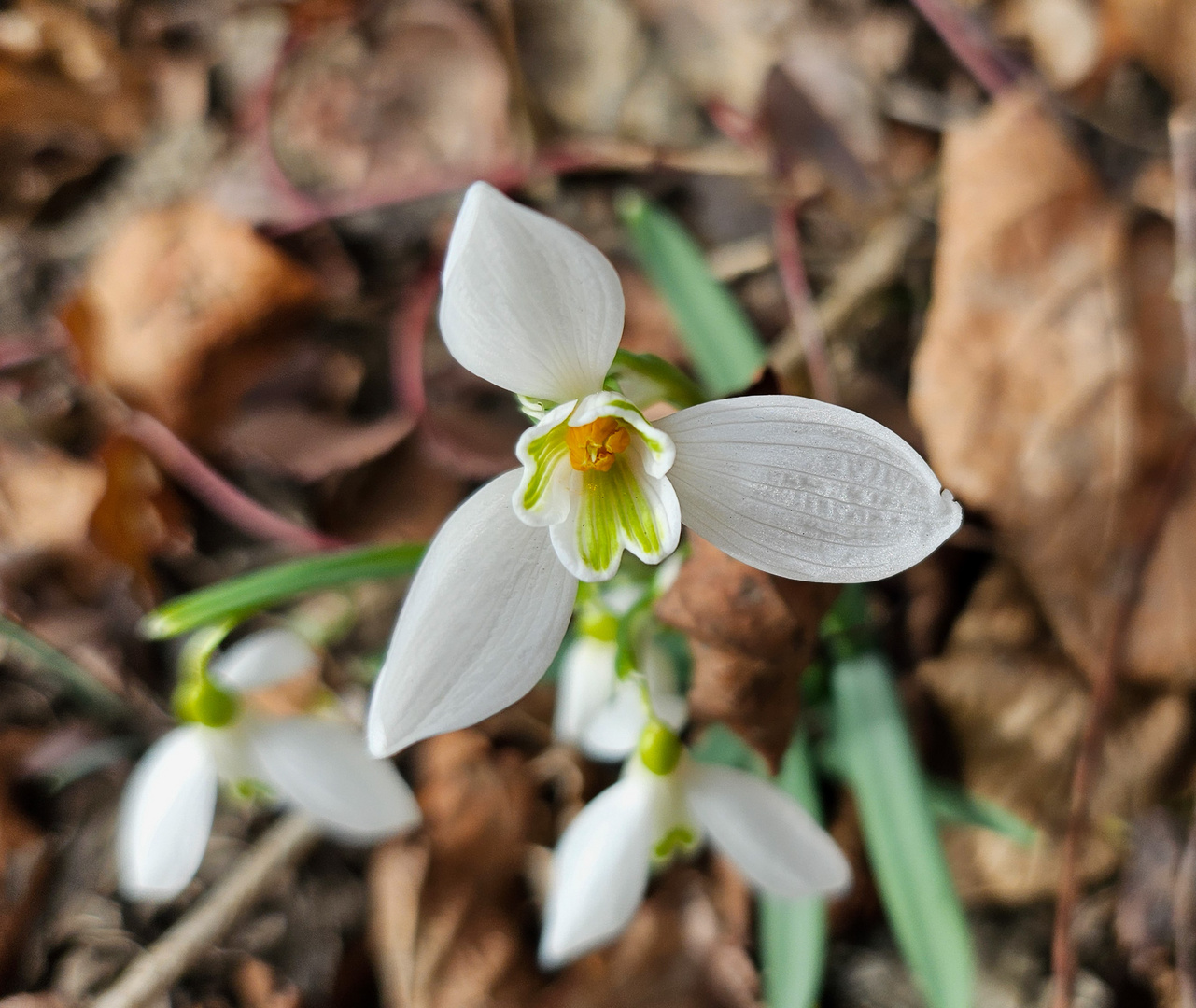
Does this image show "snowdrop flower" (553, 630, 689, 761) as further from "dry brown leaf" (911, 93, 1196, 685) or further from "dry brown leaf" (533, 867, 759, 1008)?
"dry brown leaf" (911, 93, 1196, 685)

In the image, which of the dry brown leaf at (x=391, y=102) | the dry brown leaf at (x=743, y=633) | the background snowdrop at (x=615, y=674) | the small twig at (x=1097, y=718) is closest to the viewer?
the dry brown leaf at (x=743, y=633)

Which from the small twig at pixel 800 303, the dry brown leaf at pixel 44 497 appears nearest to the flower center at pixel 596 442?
the small twig at pixel 800 303

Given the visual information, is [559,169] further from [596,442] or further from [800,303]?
[596,442]

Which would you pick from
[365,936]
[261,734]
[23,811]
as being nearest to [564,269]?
[261,734]

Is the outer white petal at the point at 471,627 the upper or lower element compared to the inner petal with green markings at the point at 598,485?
lower

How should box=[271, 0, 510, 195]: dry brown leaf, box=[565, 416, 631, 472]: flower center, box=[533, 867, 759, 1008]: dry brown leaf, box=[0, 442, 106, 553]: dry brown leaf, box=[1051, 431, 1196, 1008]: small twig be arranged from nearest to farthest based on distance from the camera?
box=[565, 416, 631, 472]: flower center
box=[1051, 431, 1196, 1008]: small twig
box=[533, 867, 759, 1008]: dry brown leaf
box=[0, 442, 106, 553]: dry brown leaf
box=[271, 0, 510, 195]: dry brown leaf

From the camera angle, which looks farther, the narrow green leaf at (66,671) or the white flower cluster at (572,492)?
the narrow green leaf at (66,671)

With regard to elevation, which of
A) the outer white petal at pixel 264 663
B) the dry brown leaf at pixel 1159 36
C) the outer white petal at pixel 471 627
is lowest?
the outer white petal at pixel 264 663

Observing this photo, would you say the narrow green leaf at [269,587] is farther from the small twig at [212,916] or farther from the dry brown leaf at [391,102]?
the dry brown leaf at [391,102]

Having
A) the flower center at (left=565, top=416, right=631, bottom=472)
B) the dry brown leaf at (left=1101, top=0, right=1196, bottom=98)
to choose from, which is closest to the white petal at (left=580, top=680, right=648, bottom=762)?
the flower center at (left=565, top=416, right=631, bottom=472)
